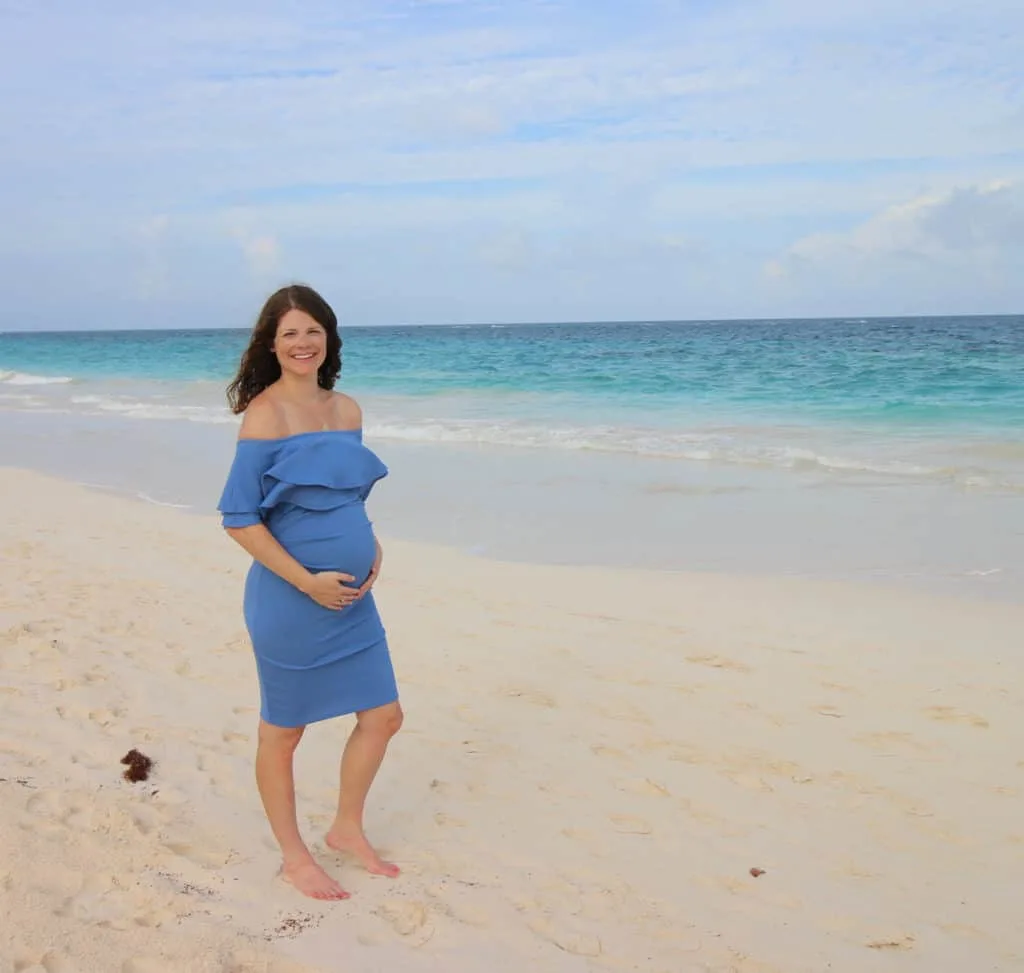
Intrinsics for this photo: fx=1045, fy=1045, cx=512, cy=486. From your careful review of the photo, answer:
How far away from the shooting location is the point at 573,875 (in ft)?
10.9

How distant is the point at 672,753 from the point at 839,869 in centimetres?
99

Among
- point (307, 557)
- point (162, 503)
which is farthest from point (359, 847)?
point (162, 503)

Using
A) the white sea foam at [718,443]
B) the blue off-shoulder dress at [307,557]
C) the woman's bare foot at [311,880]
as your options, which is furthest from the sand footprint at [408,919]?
the white sea foam at [718,443]

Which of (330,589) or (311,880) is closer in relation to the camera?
(330,589)

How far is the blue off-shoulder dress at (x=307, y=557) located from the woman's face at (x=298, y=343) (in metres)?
0.21

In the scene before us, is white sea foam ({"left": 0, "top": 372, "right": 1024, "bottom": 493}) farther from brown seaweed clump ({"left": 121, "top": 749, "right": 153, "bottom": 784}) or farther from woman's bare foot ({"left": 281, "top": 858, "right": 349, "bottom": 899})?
woman's bare foot ({"left": 281, "top": 858, "right": 349, "bottom": 899})

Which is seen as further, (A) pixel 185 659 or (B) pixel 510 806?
(A) pixel 185 659

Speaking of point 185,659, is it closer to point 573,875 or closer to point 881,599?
point 573,875

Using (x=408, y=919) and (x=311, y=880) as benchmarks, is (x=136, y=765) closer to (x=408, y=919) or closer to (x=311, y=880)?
(x=311, y=880)

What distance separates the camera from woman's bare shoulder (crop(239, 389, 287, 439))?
295 cm

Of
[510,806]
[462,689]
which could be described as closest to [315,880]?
[510,806]

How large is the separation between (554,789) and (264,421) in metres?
1.89

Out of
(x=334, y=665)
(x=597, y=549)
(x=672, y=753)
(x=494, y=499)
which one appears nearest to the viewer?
(x=334, y=665)

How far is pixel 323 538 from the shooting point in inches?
118
